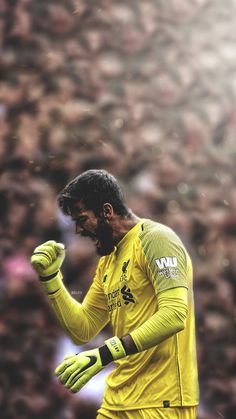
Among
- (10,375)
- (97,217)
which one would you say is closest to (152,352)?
(97,217)

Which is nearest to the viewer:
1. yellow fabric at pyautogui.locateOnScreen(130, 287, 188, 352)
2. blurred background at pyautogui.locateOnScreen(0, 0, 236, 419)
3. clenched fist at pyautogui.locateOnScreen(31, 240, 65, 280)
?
yellow fabric at pyautogui.locateOnScreen(130, 287, 188, 352)

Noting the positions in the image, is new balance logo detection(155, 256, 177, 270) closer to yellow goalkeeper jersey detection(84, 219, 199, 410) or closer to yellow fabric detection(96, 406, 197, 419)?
yellow goalkeeper jersey detection(84, 219, 199, 410)

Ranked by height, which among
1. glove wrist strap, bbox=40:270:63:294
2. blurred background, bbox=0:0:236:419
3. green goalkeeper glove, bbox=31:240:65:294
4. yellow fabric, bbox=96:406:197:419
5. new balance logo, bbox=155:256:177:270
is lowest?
yellow fabric, bbox=96:406:197:419

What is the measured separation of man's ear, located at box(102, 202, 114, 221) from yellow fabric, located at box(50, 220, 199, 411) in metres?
0.06

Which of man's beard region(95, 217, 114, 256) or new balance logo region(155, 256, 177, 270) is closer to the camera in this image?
new balance logo region(155, 256, 177, 270)

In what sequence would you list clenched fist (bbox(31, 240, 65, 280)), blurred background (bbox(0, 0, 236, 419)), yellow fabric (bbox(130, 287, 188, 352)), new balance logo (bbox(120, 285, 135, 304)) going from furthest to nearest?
blurred background (bbox(0, 0, 236, 419)) < clenched fist (bbox(31, 240, 65, 280)) < new balance logo (bbox(120, 285, 135, 304)) < yellow fabric (bbox(130, 287, 188, 352))

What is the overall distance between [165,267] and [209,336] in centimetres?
139

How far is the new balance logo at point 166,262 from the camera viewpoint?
1422 millimetres

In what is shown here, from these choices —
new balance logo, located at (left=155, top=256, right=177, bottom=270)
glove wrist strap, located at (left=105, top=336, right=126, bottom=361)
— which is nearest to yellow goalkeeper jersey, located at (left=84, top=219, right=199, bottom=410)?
new balance logo, located at (left=155, top=256, right=177, bottom=270)

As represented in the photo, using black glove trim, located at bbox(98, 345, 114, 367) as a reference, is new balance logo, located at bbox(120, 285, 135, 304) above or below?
above

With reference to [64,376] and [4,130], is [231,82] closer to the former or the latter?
[4,130]

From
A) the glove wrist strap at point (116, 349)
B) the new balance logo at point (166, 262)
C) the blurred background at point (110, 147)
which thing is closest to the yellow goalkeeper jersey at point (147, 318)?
the new balance logo at point (166, 262)

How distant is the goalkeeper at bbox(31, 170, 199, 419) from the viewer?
140cm

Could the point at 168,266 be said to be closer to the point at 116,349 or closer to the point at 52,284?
the point at 116,349
